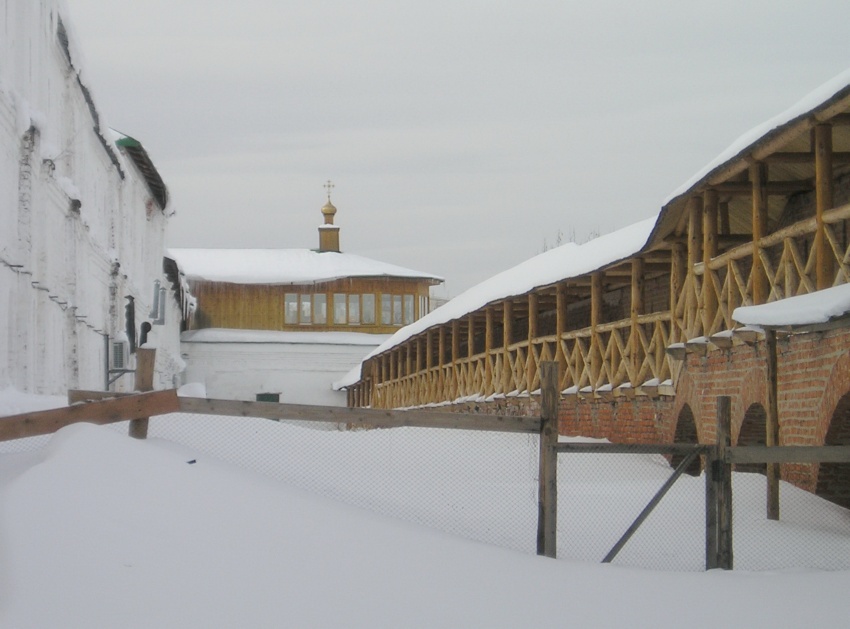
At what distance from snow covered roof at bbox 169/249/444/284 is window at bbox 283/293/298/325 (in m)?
0.59

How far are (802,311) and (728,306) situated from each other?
3139 millimetres

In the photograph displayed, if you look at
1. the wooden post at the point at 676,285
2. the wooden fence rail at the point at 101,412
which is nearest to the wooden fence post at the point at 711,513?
the wooden fence rail at the point at 101,412

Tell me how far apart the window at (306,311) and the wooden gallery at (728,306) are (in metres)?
24.6

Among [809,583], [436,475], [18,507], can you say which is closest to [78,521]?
[18,507]

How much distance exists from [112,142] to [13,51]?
7.99 metres

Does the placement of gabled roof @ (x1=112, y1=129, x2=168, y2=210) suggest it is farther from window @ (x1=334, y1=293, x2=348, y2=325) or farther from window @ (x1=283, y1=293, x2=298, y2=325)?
window @ (x1=334, y1=293, x2=348, y2=325)

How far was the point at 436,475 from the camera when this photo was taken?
11867 millimetres

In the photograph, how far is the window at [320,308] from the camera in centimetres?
4769

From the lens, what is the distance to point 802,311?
9586mm

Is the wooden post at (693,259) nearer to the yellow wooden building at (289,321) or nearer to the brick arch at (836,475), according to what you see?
the brick arch at (836,475)

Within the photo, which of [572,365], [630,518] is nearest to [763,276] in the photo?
[630,518]

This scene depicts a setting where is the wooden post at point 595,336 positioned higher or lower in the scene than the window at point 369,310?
lower

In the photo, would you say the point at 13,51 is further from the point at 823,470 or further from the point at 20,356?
the point at 823,470

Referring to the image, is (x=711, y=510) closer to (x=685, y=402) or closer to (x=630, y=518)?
(x=630, y=518)
